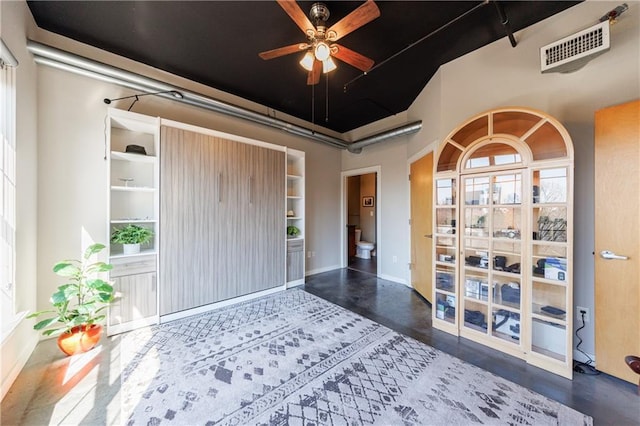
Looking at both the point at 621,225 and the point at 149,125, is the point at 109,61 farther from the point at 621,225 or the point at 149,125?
the point at 621,225

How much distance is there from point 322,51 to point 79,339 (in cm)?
327

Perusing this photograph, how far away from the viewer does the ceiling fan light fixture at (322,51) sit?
1872 mm

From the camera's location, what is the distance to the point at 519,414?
1473 millimetres

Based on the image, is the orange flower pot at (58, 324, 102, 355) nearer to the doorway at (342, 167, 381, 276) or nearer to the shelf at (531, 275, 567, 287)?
the shelf at (531, 275, 567, 287)

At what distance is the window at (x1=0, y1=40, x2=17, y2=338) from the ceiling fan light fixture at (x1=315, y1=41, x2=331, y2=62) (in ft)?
7.61

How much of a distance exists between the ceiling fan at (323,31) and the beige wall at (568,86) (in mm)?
1338

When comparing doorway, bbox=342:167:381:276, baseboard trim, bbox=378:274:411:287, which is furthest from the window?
doorway, bbox=342:167:381:276

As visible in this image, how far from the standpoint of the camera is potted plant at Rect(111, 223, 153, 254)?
2475 millimetres

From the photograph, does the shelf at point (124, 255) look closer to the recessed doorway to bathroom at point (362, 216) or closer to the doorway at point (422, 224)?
the doorway at point (422, 224)

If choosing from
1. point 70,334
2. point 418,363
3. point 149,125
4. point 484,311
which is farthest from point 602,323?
point 149,125

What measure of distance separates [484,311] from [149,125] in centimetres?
420

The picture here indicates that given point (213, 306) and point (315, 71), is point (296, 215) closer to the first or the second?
point (213, 306)

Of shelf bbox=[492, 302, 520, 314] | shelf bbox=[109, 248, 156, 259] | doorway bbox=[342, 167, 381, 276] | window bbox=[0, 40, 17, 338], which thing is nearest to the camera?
window bbox=[0, 40, 17, 338]

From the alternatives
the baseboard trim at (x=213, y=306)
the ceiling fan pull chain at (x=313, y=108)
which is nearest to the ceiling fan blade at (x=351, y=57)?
the ceiling fan pull chain at (x=313, y=108)
